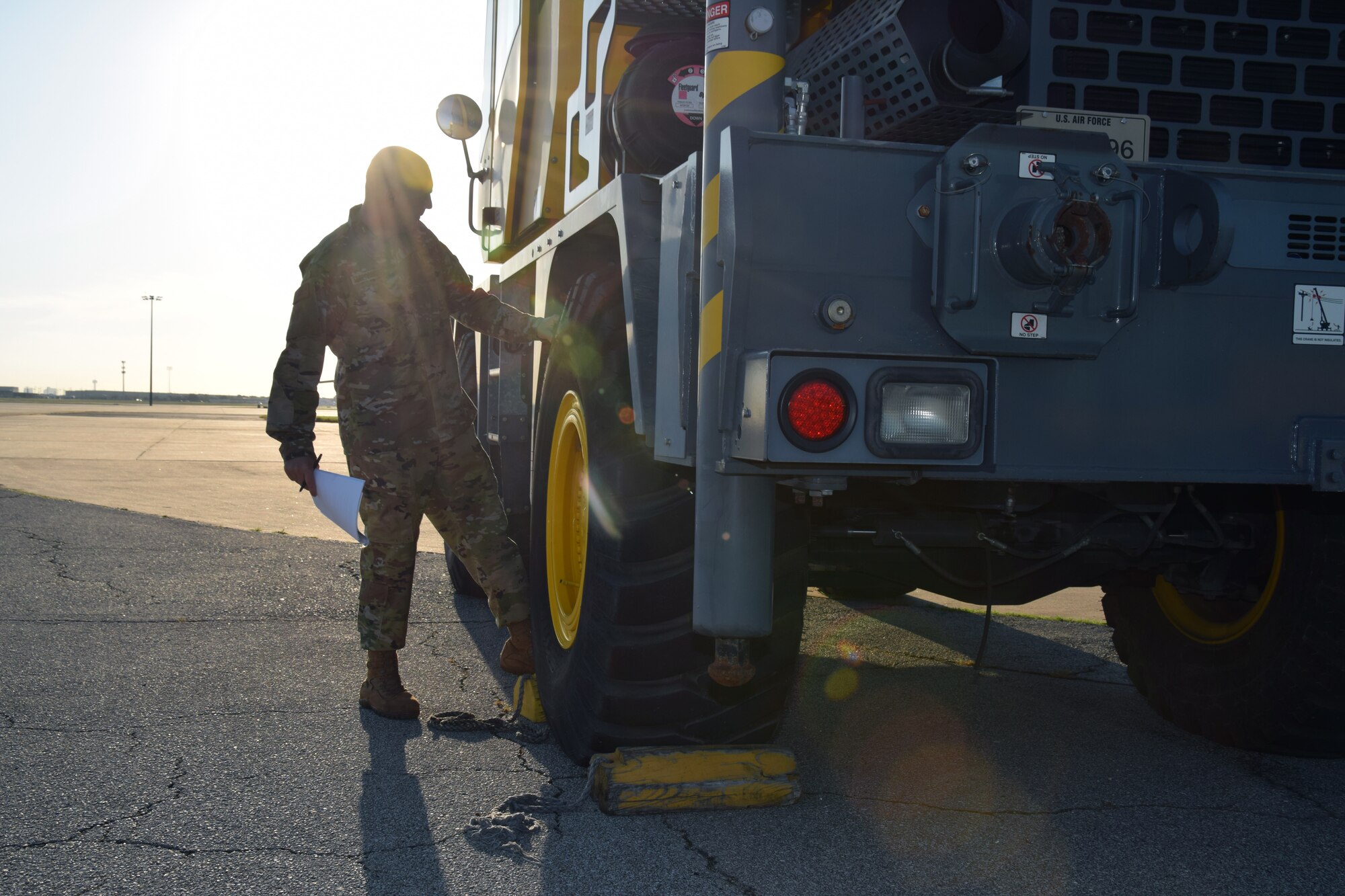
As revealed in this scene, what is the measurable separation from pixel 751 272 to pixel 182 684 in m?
2.99

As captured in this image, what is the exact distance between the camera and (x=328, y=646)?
16.8 ft

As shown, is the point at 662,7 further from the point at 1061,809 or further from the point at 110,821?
the point at 110,821

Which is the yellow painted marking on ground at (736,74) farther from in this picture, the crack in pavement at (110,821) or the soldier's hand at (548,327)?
the crack in pavement at (110,821)

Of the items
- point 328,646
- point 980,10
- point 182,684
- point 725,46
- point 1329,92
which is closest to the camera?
point 725,46

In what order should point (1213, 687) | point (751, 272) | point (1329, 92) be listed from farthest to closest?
point (1213, 687) < point (1329, 92) < point (751, 272)

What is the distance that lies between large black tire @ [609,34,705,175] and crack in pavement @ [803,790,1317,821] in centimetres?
191

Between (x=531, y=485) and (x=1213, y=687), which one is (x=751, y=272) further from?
(x=1213, y=687)

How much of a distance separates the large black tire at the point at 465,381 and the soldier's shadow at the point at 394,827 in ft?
8.09

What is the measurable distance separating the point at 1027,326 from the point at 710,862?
1.41m

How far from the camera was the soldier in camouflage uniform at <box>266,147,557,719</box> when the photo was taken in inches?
159

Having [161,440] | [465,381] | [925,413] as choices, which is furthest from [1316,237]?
[161,440]

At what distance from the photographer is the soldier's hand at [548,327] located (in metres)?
3.77

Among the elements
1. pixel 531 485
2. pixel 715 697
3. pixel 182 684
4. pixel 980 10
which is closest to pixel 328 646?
pixel 182 684

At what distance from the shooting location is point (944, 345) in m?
2.49
